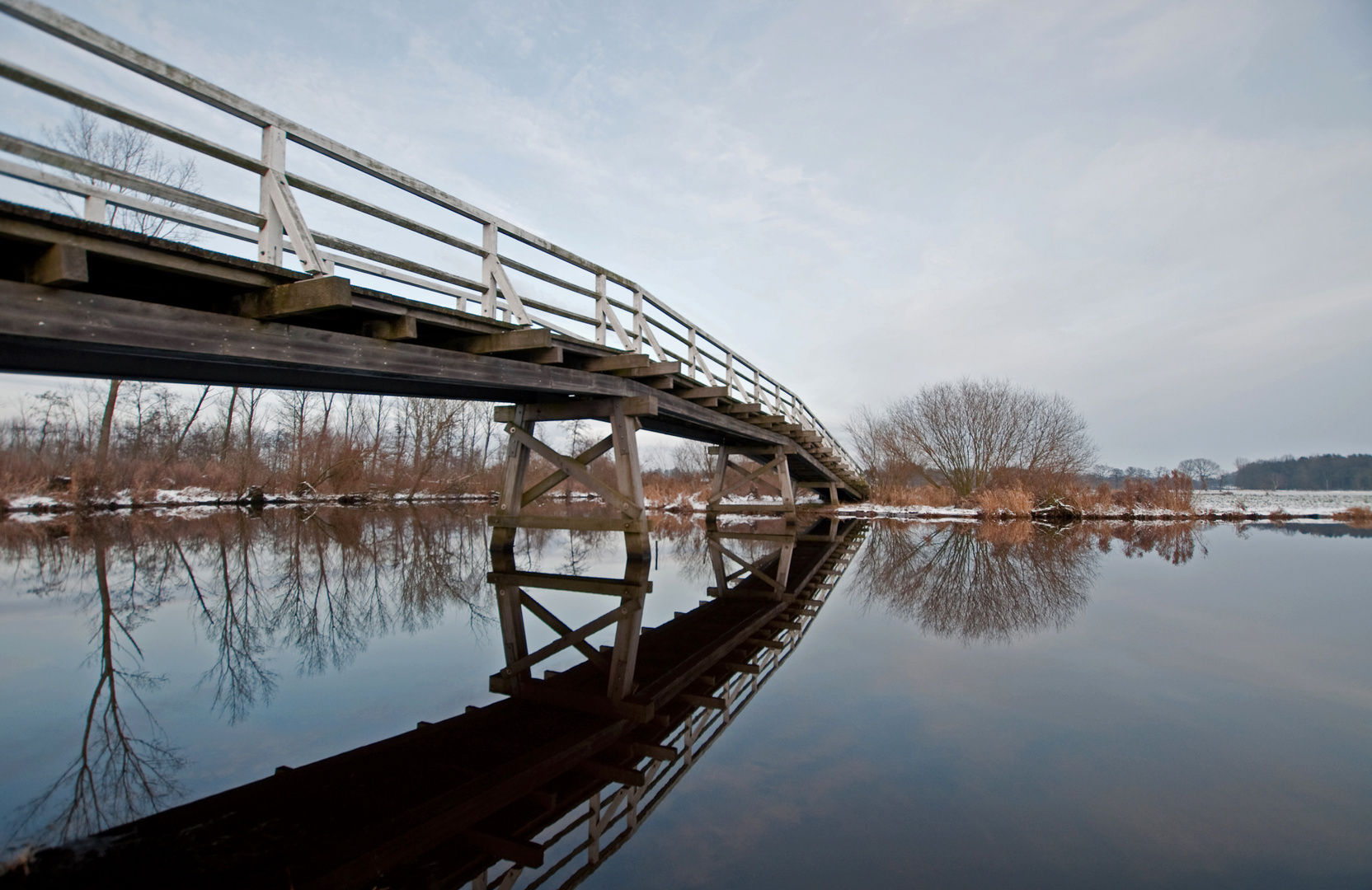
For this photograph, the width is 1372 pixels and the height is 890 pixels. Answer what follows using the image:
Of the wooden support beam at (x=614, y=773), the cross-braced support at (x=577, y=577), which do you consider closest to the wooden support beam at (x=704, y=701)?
the cross-braced support at (x=577, y=577)

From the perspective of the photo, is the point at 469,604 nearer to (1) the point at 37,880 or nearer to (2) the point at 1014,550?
(1) the point at 37,880

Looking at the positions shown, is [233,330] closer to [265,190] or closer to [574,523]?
[265,190]

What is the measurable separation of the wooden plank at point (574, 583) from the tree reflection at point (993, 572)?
9.06ft

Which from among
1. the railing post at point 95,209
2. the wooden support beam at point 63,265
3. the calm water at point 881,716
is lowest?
the calm water at point 881,716

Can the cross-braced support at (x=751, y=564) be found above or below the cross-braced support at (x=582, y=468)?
below

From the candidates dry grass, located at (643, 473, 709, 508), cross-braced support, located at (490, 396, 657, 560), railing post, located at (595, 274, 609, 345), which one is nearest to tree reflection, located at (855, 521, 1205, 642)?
cross-braced support, located at (490, 396, 657, 560)

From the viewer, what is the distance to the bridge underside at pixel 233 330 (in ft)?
12.9

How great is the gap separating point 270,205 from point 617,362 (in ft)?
16.6

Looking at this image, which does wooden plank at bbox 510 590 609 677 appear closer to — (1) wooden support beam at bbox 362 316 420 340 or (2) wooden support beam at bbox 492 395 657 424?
(1) wooden support beam at bbox 362 316 420 340

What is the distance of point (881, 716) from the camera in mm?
3557

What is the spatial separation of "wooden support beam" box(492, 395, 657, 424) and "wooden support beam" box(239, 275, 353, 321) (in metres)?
5.03

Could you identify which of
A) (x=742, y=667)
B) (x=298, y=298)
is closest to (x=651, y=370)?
(x=298, y=298)

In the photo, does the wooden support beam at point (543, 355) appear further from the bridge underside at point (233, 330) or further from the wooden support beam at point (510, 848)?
the wooden support beam at point (510, 848)

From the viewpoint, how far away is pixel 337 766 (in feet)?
9.53
